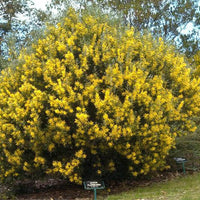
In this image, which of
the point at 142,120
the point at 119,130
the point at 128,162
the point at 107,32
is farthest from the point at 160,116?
the point at 107,32

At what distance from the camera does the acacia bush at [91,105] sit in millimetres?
6664

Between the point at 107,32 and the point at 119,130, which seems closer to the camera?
the point at 119,130

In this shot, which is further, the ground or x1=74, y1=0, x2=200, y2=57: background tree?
x1=74, y1=0, x2=200, y2=57: background tree

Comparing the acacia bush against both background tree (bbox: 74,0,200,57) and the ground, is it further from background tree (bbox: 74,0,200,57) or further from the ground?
background tree (bbox: 74,0,200,57)

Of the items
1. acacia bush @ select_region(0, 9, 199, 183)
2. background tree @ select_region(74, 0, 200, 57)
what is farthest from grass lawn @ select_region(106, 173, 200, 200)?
background tree @ select_region(74, 0, 200, 57)

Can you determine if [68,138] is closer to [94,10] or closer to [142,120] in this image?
[142,120]

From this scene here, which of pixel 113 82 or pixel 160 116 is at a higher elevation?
pixel 113 82

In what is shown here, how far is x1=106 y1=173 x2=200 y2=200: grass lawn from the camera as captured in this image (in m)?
6.56

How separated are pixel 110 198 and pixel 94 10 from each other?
5.20m

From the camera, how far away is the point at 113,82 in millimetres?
6961

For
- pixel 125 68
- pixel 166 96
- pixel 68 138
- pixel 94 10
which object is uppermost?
pixel 94 10

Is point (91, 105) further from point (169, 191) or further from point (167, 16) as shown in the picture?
point (167, 16)

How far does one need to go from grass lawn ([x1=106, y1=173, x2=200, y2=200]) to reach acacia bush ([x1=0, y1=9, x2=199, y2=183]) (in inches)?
19.1

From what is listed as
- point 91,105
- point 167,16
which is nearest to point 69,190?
point 91,105
